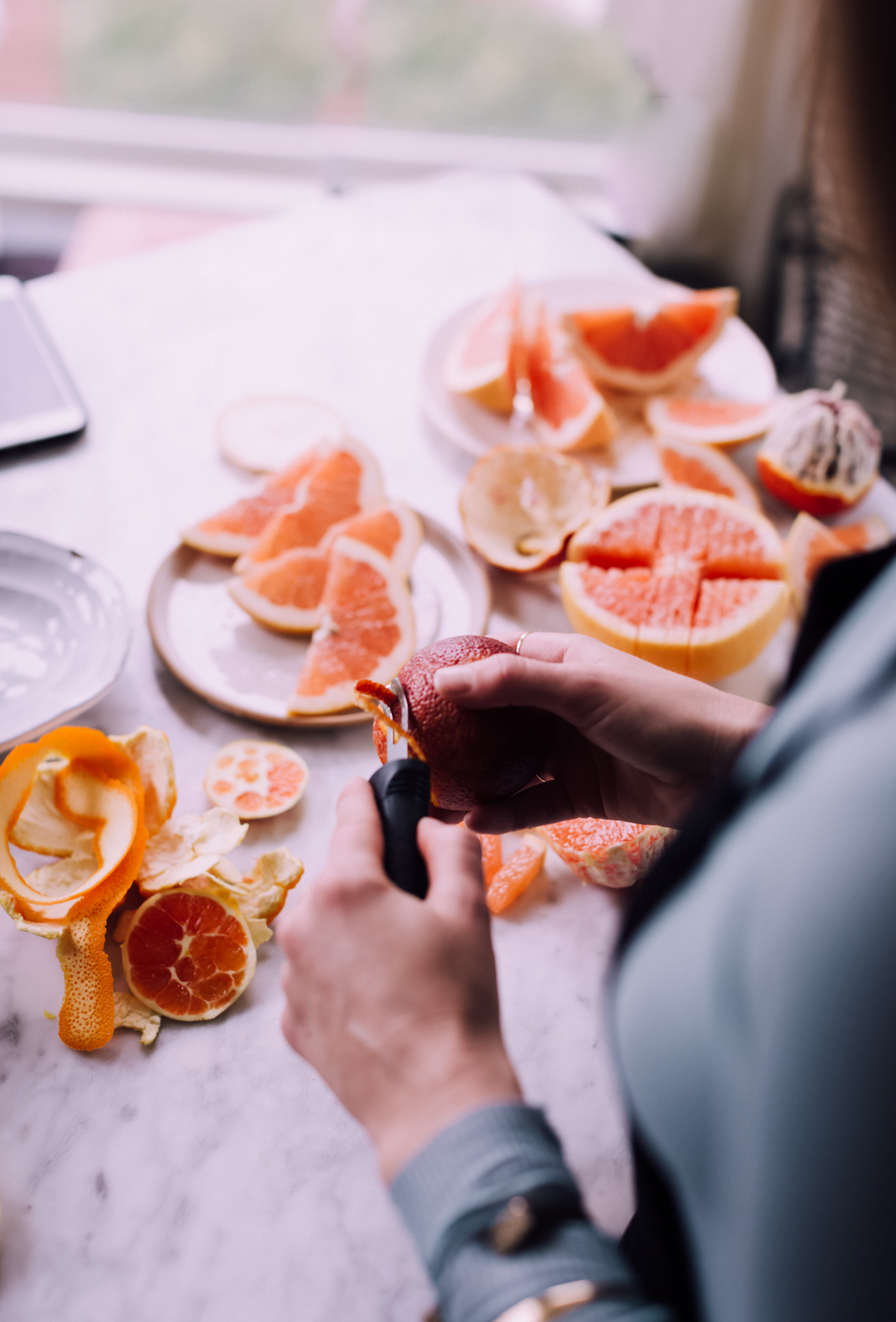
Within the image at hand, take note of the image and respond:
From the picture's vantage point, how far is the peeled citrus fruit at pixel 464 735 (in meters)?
0.89

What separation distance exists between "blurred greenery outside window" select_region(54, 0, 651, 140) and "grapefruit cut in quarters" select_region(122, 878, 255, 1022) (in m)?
2.92

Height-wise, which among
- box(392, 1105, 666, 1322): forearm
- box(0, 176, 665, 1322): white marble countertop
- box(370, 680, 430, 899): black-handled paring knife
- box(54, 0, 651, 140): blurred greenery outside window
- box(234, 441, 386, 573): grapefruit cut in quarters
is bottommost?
box(0, 176, 665, 1322): white marble countertop

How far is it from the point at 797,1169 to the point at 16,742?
92 cm

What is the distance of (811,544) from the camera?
139cm

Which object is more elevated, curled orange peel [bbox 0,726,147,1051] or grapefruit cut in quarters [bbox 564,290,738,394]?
grapefruit cut in quarters [bbox 564,290,738,394]

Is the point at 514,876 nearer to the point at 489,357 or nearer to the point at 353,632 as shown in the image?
the point at 353,632

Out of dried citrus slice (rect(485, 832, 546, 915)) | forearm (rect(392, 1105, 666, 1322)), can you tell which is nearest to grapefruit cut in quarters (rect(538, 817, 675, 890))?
dried citrus slice (rect(485, 832, 546, 915))

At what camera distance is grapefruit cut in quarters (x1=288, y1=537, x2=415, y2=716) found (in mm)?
1198

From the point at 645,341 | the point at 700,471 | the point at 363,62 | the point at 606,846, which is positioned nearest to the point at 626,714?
the point at 606,846

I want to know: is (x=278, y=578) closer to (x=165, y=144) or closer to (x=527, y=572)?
(x=527, y=572)

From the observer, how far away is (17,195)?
2.93m

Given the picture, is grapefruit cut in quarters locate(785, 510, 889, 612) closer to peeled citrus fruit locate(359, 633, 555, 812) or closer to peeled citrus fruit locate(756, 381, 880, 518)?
peeled citrus fruit locate(756, 381, 880, 518)

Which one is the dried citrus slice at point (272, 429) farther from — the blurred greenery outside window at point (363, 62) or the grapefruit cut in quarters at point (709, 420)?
the blurred greenery outside window at point (363, 62)

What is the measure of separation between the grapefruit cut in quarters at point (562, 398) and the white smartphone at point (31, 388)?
0.79 m
